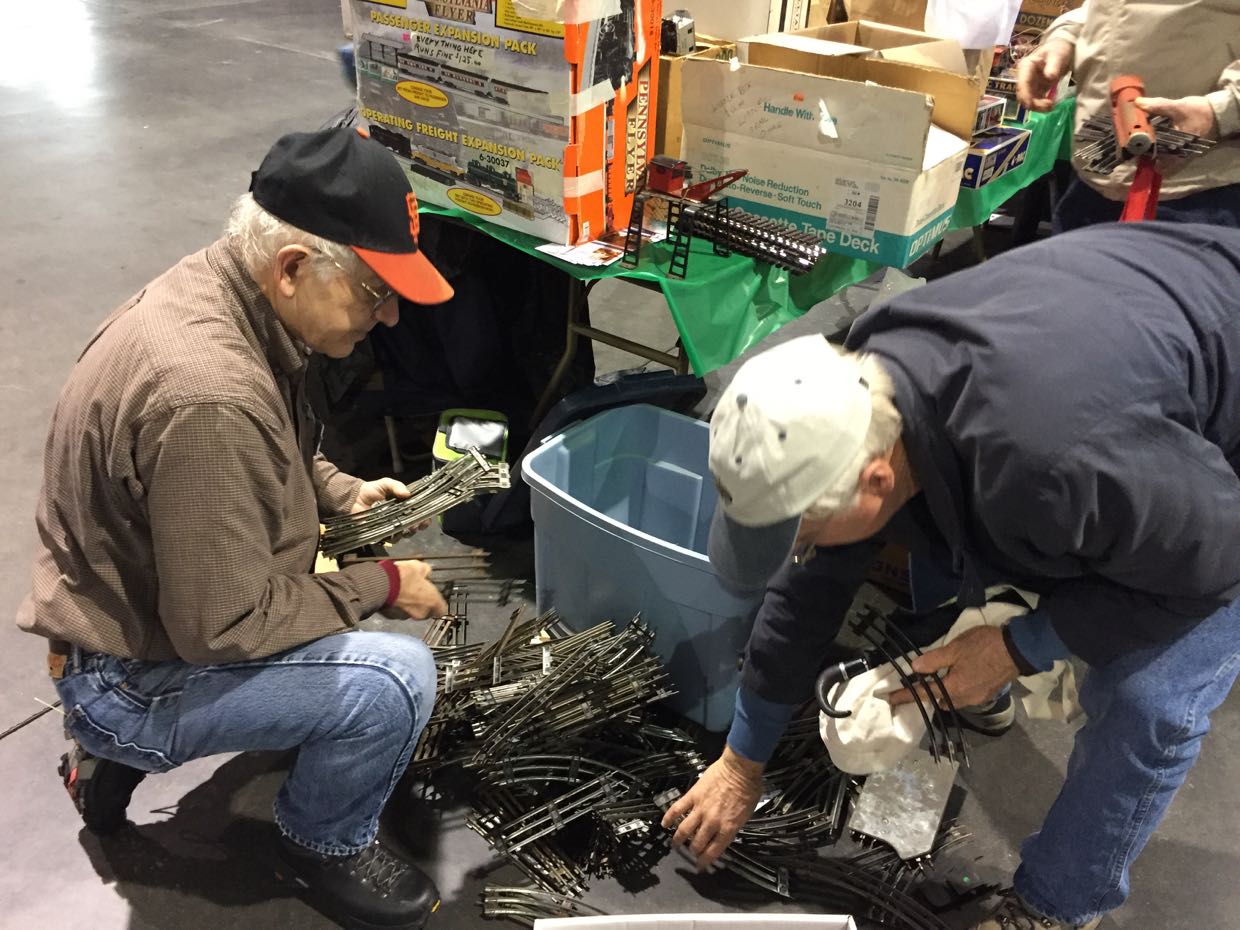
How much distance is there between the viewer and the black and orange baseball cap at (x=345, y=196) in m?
1.21

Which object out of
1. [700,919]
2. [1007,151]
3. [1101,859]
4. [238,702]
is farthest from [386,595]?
[1007,151]

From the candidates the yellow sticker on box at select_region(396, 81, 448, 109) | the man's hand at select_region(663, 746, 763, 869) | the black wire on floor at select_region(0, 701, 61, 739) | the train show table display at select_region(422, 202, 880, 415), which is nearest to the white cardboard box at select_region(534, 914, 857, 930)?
the man's hand at select_region(663, 746, 763, 869)

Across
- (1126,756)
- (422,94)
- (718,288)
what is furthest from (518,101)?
(1126,756)

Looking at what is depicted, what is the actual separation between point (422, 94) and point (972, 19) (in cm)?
159

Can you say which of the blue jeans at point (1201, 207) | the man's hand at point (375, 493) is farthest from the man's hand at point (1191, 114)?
the man's hand at point (375, 493)

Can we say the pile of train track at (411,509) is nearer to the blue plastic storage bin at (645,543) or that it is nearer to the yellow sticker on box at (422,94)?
the blue plastic storage bin at (645,543)

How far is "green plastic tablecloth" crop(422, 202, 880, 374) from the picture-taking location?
1921 millimetres

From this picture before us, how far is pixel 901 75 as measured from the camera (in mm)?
2234

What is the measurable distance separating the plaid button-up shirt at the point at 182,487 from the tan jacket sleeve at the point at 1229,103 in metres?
1.79

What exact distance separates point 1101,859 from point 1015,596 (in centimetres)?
39

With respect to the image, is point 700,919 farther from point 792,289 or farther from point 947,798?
point 792,289

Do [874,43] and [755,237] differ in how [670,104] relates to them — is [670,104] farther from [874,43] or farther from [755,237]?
[874,43]

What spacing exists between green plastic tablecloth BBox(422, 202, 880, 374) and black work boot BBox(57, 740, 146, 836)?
4.06ft

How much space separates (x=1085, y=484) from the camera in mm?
978
